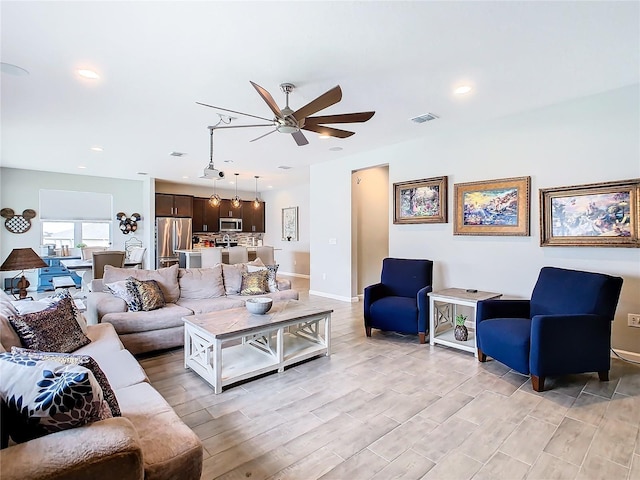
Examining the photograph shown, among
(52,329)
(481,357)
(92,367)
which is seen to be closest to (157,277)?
(52,329)

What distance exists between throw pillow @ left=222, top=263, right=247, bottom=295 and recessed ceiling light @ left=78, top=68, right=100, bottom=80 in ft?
8.41

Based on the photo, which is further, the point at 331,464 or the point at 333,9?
the point at 333,9

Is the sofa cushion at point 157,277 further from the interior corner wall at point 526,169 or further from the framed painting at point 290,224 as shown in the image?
the framed painting at point 290,224

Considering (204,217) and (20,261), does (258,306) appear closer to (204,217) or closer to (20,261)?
(20,261)

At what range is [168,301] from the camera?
4.04 m

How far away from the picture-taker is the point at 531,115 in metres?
3.79

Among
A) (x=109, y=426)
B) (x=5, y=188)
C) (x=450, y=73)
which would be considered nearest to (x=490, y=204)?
(x=450, y=73)

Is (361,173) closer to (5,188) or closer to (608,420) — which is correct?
(608,420)

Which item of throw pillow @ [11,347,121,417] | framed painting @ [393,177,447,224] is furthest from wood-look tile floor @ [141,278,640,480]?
framed painting @ [393,177,447,224]

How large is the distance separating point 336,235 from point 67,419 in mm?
5345

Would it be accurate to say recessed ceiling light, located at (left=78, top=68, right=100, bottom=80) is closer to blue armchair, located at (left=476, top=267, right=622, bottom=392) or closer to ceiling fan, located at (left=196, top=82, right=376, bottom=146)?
ceiling fan, located at (left=196, top=82, right=376, bottom=146)

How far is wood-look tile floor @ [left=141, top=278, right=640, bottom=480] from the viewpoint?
1837 millimetres

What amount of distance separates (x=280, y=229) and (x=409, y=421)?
873 cm

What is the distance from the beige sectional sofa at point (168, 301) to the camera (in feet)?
A: 11.1
